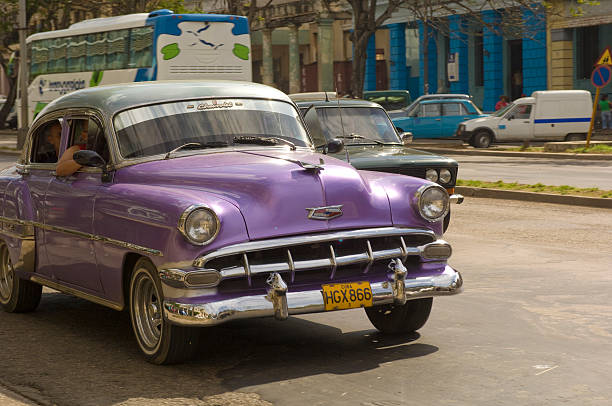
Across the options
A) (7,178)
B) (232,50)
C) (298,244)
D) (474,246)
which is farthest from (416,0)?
(298,244)

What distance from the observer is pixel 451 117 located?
37.2 m

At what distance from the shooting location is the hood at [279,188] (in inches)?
253

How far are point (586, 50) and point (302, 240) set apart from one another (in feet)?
132

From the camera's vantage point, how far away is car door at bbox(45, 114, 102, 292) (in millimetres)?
7344

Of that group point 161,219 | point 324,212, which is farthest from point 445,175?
point 161,219

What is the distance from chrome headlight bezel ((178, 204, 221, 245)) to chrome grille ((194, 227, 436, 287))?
10cm

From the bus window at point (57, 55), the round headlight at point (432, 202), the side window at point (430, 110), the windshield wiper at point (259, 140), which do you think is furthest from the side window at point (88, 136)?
the side window at point (430, 110)

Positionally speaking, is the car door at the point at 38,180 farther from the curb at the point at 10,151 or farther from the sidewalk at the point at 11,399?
the curb at the point at 10,151

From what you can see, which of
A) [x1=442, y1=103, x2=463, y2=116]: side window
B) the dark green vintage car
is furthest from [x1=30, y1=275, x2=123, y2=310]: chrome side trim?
[x1=442, y1=103, x2=463, y2=116]: side window

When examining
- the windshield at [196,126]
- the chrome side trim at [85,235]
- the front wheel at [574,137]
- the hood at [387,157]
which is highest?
the windshield at [196,126]

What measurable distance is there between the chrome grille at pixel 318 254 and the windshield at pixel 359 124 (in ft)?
22.6

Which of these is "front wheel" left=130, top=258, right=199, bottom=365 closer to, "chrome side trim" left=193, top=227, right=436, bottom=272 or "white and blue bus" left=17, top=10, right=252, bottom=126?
"chrome side trim" left=193, top=227, right=436, bottom=272

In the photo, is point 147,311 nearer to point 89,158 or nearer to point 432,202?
point 89,158

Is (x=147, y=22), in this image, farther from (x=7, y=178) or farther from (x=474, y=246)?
(x=7, y=178)
